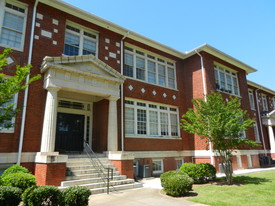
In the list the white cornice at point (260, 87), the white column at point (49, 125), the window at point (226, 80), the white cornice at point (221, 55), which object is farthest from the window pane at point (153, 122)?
the white cornice at point (260, 87)

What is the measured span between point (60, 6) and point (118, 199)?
34.1 ft

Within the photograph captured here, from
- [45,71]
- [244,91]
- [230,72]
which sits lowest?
[45,71]

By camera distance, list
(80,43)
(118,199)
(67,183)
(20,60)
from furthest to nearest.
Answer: (80,43) → (20,60) → (67,183) → (118,199)

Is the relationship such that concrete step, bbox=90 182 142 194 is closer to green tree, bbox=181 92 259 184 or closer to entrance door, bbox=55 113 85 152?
green tree, bbox=181 92 259 184

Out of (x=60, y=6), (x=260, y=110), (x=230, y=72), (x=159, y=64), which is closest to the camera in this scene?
(x=60, y=6)

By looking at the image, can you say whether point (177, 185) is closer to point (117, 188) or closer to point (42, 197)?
point (117, 188)

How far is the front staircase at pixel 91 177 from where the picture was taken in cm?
837

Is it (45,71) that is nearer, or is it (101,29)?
(45,71)

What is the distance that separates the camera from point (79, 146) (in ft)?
40.4

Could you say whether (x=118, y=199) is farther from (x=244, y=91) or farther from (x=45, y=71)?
(x=244, y=91)

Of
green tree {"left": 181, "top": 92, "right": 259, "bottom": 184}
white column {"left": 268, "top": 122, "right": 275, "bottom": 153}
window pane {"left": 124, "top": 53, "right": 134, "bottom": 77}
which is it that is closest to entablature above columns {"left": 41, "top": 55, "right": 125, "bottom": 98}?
window pane {"left": 124, "top": 53, "right": 134, "bottom": 77}

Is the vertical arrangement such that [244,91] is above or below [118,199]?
above

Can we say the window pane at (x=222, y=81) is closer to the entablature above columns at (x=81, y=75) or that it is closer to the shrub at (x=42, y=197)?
the entablature above columns at (x=81, y=75)

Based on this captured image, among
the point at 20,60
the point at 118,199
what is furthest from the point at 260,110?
the point at 20,60
